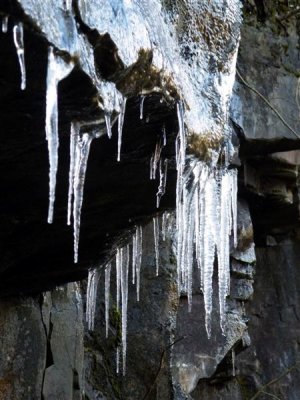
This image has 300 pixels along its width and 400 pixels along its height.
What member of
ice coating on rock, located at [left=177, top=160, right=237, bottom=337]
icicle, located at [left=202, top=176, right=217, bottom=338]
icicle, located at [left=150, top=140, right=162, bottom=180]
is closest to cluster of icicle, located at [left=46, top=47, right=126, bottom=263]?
icicle, located at [left=150, top=140, right=162, bottom=180]

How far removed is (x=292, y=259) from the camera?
7.29 meters

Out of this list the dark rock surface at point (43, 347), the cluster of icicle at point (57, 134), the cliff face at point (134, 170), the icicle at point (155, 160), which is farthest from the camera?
the dark rock surface at point (43, 347)

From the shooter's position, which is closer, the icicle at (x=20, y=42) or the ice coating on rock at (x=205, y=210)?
the icicle at (x=20, y=42)

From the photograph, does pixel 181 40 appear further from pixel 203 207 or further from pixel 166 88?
pixel 203 207

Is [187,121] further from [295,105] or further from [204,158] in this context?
[295,105]

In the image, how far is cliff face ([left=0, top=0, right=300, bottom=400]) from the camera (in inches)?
59.1

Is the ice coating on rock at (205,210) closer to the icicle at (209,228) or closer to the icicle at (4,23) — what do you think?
the icicle at (209,228)

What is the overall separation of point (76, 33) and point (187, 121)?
0.58 meters

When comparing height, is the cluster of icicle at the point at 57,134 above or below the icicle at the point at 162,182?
below

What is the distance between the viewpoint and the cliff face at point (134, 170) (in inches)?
59.1

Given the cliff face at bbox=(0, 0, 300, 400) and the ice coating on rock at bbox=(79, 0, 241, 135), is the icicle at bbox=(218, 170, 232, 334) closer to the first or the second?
the cliff face at bbox=(0, 0, 300, 400)

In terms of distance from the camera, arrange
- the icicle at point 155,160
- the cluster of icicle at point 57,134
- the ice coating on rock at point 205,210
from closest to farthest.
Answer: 1. the cluster of icicle at point 57,134
2. the icicle at point 155,160
3. the ice coating on rock at point 205,210

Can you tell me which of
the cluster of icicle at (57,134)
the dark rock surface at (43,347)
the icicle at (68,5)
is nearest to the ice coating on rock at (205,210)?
the cluster of icicle at (57,134)

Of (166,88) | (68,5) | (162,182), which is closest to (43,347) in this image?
(162,182)
